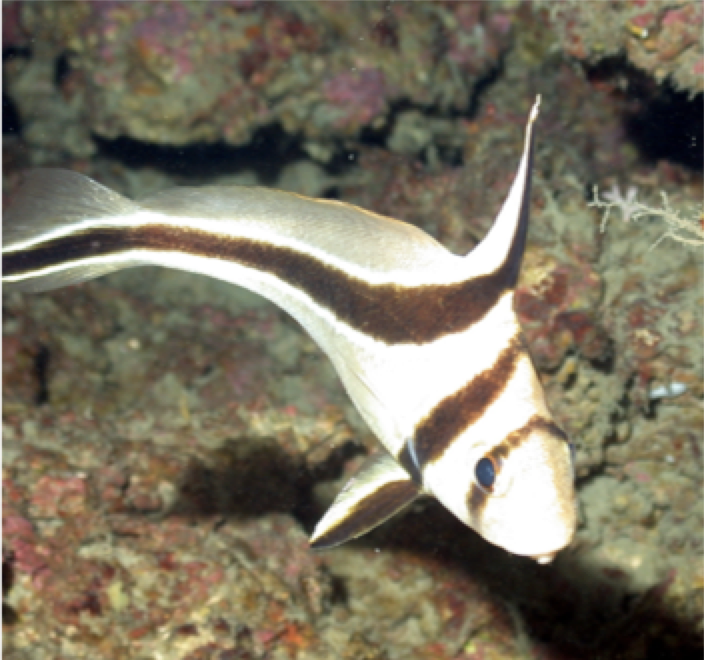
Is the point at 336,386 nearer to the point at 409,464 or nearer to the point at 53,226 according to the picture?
the point at 409,464

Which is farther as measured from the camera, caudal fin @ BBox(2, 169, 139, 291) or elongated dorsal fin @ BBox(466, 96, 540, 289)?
caudal fin @ BBox(2, 169, 139, 291)

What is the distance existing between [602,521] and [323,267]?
2.98m

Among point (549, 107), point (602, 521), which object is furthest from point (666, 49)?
point (602, 521)

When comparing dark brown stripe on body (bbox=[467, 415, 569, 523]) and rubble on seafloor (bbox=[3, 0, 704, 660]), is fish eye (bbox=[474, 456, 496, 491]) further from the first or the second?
rubble on seafloor (bbox=[3, 0, 704, 660])

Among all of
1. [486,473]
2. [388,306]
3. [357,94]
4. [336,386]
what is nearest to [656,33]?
[357,94]

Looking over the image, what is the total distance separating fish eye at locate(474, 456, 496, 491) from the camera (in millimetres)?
1665

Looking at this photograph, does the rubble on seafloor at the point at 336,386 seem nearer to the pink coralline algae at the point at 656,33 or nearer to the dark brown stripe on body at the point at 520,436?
the pink coralline algae at the point at 656,33

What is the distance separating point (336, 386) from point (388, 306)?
9.49 feet

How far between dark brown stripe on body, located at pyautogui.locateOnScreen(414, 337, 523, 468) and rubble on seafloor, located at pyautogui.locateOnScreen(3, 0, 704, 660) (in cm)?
189

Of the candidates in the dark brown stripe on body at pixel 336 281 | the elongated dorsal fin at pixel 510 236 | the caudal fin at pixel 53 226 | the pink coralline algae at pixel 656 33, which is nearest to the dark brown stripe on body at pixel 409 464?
the dark brown stripe on body at pixel 336 281

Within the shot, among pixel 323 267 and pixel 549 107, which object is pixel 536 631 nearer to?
pixel 323 267

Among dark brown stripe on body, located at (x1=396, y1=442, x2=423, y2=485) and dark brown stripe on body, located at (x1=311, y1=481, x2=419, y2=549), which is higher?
dark brown stripe on body, located at (x1=396, y1=442, x2=423, y2=485)

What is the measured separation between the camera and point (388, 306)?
191cm

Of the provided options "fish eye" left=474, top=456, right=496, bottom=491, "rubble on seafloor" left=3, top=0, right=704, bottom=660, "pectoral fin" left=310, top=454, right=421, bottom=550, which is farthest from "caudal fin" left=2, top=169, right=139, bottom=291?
"rubble on seafloor" left=3, top=0, right=704, bottom=660
